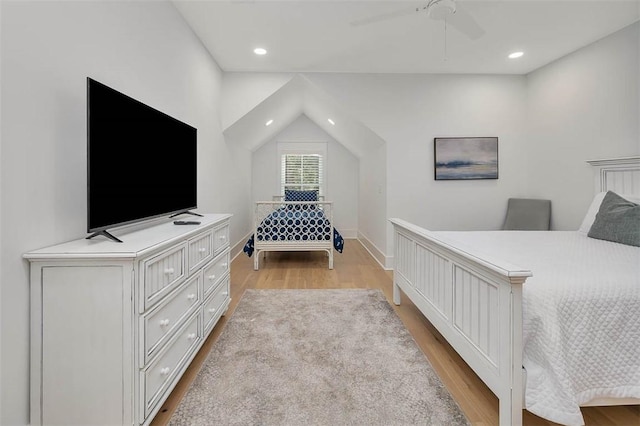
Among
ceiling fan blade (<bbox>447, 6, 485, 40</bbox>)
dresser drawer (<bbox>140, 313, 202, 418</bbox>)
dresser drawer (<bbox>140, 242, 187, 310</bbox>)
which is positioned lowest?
dresser drawer (<bbox>140, 313, 202, 418</bbox>)

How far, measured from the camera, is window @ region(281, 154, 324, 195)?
6.48 m

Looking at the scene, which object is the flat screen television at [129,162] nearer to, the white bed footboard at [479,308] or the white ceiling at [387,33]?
the white ceiling at [387,33]

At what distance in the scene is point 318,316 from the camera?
8.57 feet

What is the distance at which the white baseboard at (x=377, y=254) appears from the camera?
13.5 ft

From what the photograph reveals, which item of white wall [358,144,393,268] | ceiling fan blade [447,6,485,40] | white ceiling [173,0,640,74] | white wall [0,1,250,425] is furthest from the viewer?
white wall [358,144,393,268]

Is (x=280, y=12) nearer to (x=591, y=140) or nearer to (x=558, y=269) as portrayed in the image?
(x=558, y=269)

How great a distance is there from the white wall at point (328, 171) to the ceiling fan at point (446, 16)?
143 inches

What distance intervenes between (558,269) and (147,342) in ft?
6.33

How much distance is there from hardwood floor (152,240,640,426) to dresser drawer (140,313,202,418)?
0.50 ft

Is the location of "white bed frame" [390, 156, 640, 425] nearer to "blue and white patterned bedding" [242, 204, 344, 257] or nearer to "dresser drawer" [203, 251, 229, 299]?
"dresser drawer" [203, 251, 229, 299]

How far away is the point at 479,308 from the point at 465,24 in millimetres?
2574

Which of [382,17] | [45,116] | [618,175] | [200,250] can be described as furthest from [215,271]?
[618,175]

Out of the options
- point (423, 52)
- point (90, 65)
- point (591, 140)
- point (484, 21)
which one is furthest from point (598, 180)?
point (90, 65)

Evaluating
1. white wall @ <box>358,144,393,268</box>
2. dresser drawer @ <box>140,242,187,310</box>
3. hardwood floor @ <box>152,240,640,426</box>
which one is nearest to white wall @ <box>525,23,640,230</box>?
white wall @ <box>358,144,393,268</box>
